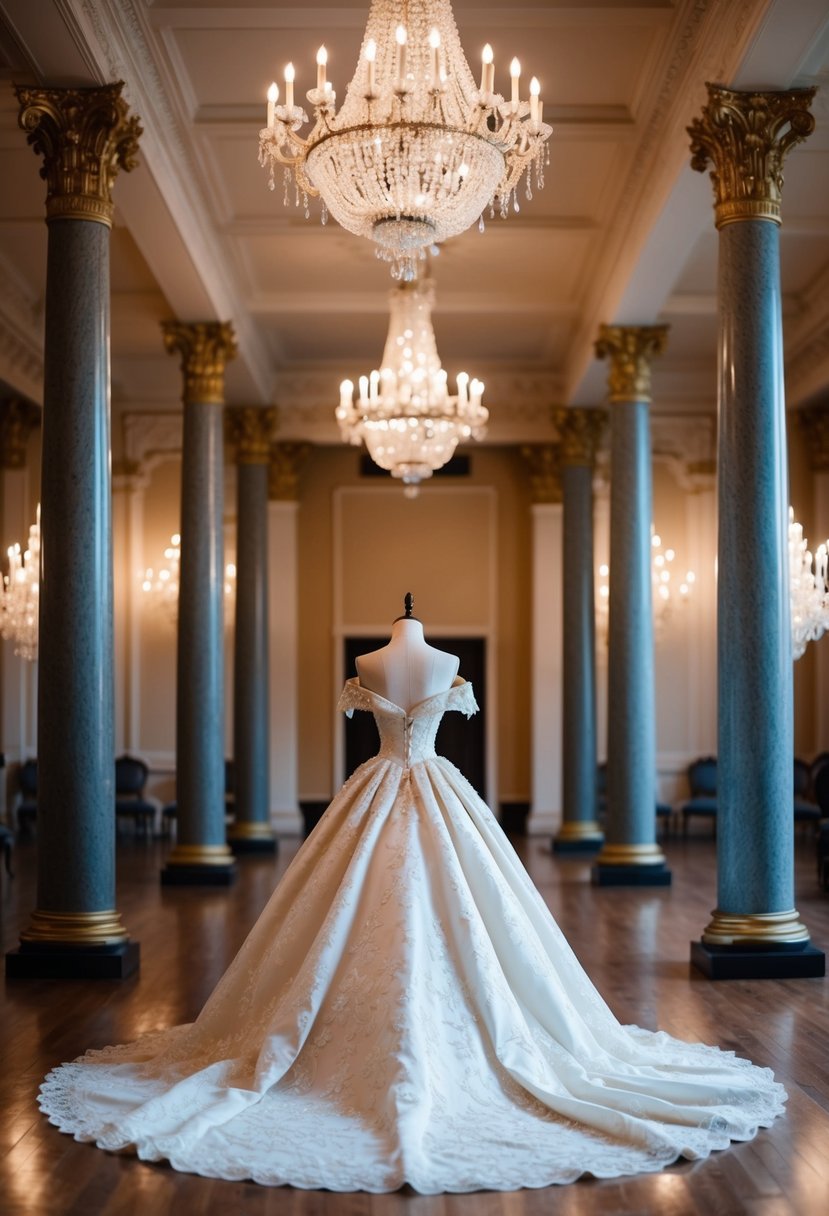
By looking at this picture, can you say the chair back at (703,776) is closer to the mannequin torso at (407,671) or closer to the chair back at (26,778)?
the chair back at (26,778)

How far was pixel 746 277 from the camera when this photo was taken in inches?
284

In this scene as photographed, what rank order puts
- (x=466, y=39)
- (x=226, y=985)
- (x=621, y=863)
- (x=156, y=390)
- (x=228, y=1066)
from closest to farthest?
(x=228, y=1066), (x=226, y=985), (x=466, y=39), (x=621, y=863), (x=156, y=390)

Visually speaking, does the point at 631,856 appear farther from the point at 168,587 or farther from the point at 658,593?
the point at 168,587

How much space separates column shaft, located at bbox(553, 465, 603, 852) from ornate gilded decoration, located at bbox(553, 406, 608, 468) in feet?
1.63

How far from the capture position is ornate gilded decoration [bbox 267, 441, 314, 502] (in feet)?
52.5

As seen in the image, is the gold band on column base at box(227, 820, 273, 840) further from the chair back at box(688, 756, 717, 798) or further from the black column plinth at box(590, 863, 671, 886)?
the chair back at box(688, 756, 717, 798)

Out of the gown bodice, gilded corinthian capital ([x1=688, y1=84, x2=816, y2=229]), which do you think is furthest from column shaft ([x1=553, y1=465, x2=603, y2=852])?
the gown bodice

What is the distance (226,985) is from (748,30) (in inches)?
193

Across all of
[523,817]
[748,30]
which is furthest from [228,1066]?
[523,817]

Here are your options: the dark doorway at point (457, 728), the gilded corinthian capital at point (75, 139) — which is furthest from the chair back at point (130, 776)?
the gilded corinthian capital at point (75, 139)

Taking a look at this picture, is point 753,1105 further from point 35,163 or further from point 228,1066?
point 35,163

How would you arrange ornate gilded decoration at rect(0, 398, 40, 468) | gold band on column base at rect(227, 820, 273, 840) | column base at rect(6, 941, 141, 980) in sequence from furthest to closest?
1. ornate gilded decoration at rect(0, 398, 40, 468)
2. gold band on column base at rect(227, 820, 273, 840)
3. column base at rect(6, 941, 141, 980)

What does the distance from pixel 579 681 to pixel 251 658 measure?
3380 millimetres

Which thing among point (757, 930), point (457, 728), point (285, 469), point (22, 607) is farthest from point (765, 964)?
point (285, 469)
